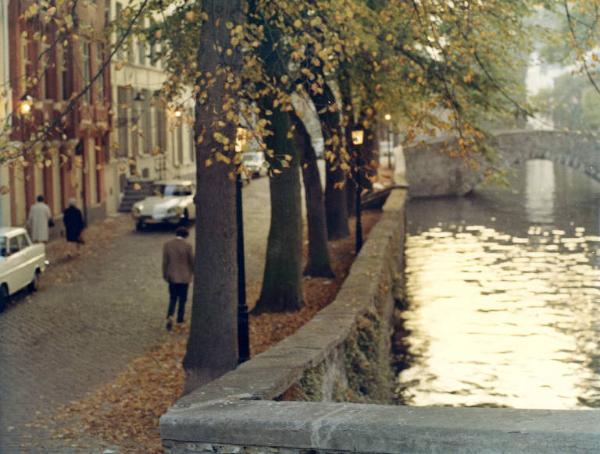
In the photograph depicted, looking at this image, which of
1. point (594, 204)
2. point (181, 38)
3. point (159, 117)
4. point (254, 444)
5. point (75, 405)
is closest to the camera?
point (254, 444)

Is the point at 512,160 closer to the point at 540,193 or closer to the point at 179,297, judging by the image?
the point at 540,193

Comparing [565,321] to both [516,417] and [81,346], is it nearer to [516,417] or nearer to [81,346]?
[81,346]

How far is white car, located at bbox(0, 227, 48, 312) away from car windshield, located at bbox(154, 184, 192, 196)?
13.5 metres

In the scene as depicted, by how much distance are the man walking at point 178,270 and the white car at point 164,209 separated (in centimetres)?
1398

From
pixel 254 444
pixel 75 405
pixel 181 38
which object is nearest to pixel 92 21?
pixel 181 38

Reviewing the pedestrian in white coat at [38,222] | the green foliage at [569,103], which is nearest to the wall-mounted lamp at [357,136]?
the pedestrian in white coat at [38,222]

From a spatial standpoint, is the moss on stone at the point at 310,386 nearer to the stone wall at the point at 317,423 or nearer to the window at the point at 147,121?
the stone wall at the point at 317,423

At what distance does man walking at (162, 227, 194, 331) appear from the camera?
18.2 meters

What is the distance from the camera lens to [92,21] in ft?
116

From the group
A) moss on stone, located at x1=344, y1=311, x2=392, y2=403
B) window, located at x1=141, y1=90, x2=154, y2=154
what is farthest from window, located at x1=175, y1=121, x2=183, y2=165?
moss on stone, located at x1=344, y1=311, x2=392, y2=403

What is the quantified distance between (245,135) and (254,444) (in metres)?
5.28

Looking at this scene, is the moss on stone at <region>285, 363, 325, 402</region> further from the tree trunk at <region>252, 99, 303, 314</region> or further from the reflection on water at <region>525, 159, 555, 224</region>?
the reflection on water at <region>525, 159, 555, 224</region>

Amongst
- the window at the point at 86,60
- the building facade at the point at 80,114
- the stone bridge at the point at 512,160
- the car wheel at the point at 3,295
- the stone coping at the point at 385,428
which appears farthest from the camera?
the stone bridge at the point at 512,160

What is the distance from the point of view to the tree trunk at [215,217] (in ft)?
38.0
